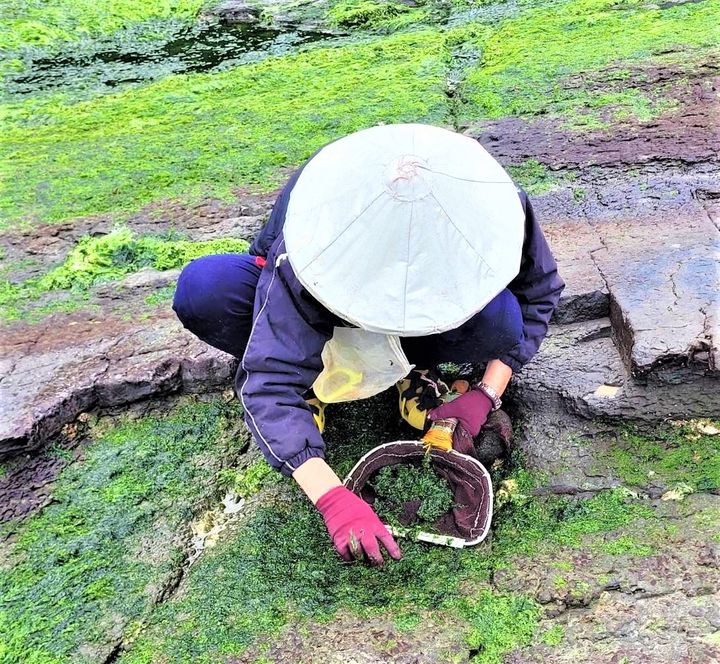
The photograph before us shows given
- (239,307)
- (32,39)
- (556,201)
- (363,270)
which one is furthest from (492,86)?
(32,39)

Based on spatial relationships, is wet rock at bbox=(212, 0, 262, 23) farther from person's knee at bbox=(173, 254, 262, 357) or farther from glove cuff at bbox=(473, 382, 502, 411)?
glove cuff at bbox=(473, 382, 502, 411)

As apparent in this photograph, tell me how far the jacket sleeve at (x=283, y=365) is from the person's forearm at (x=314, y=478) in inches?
0.6

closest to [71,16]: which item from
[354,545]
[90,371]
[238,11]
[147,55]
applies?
[147,55]

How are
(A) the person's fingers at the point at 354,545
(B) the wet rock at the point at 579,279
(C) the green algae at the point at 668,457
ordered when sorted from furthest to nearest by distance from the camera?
(B) the wet rock at the point at 579,279 < (C) the green algae at the point at 668,457 < (A) the person's fingers at the point at 354,545

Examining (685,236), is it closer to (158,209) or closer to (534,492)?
(534,492)

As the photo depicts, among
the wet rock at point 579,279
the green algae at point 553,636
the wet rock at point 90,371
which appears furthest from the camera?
the wet rock at point 579,279

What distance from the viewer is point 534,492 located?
2172mm

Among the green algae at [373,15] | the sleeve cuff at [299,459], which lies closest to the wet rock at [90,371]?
the sleeve cuff at [299,459]

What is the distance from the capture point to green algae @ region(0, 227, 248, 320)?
320 cm

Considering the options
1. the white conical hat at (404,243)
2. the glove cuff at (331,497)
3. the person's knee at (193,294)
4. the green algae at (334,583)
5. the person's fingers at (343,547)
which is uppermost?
the white conical hat at (404,243)

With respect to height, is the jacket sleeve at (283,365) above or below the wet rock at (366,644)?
above

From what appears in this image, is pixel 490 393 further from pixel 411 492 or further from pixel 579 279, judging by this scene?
pixel 579 279

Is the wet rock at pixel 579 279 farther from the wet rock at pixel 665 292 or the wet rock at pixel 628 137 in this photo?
the wet rock at pixel 628 137

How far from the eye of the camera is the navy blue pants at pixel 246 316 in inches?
83.0
